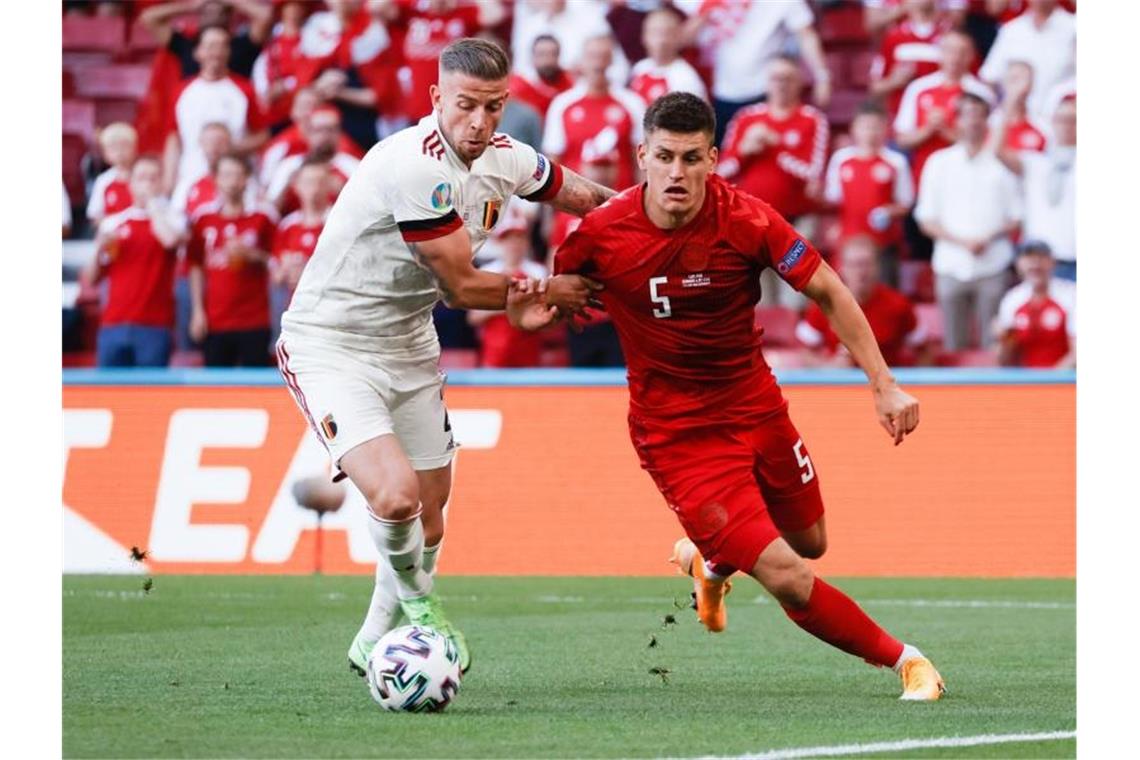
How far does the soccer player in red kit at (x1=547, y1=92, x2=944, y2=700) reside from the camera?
6953 millimetres

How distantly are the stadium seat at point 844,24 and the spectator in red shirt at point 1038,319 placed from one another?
2997mm

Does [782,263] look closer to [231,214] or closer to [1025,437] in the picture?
[1025,437]

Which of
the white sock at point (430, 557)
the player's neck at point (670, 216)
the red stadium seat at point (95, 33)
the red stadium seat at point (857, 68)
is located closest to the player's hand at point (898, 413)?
the player's neck at point (670, 216)

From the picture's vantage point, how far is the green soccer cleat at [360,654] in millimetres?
7656

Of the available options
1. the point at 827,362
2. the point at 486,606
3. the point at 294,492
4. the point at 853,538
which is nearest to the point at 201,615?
the point at 486,606

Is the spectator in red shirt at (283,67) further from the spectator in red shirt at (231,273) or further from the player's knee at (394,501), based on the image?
the player's knee at (394,501)

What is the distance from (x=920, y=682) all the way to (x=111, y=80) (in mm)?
12073

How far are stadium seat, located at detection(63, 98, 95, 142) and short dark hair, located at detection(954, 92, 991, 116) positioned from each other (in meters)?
7.46

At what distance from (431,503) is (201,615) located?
2790 mm

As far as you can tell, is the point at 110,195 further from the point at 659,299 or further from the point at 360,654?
the point at 659,299

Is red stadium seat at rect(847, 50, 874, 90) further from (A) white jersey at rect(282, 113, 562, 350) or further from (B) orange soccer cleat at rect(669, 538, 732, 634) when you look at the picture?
(A) white jersey at rect(282, 113, 562, 350)

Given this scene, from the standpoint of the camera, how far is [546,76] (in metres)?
14.9

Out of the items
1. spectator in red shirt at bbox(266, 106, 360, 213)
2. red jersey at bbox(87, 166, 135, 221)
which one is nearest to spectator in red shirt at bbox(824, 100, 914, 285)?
spectator in red shirt at bbox(266, 106, 360, 213)

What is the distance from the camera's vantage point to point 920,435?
41.2 ft
